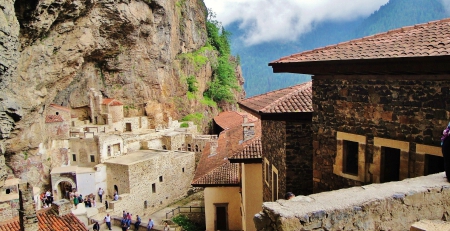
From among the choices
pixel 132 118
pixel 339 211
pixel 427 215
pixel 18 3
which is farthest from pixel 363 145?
pixel 132 118

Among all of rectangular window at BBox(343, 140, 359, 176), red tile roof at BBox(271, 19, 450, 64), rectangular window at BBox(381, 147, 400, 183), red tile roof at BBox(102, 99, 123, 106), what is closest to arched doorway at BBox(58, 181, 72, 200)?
red tile roof at BBox(102, 99, 123, 106)

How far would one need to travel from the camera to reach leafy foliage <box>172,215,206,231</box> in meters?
21.9

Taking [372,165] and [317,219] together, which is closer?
[317,219]

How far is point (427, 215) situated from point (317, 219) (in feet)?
5.51

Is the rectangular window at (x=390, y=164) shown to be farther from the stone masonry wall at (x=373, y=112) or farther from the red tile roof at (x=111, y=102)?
the red tile roof at (x=111, y=102)

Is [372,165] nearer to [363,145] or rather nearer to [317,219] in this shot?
[363,145]

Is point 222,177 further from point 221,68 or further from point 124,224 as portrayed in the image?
point 221,68

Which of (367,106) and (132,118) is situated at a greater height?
(367,106)

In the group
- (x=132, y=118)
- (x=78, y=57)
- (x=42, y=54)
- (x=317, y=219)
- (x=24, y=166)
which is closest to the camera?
(x=317, y=219)

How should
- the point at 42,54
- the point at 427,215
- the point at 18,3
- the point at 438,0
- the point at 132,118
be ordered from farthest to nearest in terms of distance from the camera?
1. the point at 438,0
2. the point at 132,118
3. the point at 42,54
4. the point at 18,3
5. the point at 427,215

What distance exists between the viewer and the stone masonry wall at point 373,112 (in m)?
5.61

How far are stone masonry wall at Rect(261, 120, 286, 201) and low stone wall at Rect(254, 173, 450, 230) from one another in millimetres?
4494

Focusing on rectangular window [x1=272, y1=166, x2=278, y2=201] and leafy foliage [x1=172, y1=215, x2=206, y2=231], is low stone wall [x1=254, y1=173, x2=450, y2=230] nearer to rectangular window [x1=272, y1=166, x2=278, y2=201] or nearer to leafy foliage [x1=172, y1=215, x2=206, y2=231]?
rectangular window [x1=272, y1=166, x2=278, y2=201]

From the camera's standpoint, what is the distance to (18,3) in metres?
16.5
